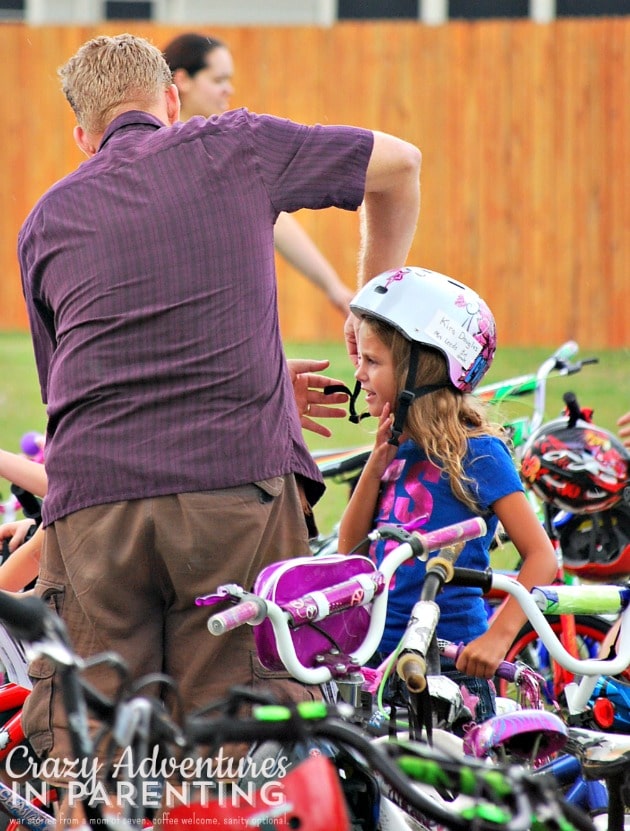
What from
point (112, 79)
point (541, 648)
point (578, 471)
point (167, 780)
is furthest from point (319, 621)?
point (541, 648)

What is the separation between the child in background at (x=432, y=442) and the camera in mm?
3760

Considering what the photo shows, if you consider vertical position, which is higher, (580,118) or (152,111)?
(152,111)

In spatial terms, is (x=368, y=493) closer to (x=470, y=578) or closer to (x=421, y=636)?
(x=470, y=578)

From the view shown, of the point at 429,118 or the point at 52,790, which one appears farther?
the point at 429,118

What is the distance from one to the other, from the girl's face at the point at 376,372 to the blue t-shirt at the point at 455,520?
0.26 meters

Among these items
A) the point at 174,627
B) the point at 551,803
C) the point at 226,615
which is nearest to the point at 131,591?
the point at 174,627

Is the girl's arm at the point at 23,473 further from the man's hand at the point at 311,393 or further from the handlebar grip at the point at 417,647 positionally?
the handlebar grip at the point at 417,647

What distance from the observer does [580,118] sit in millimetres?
15836

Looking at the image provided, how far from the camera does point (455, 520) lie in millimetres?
3805

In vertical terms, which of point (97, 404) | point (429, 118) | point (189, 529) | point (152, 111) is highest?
point (152, 111)

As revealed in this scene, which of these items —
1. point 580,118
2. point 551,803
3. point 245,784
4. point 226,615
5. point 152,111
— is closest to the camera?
point 551,803

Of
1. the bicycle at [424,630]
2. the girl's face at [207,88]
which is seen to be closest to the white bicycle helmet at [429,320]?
the bicycle at [424,630]

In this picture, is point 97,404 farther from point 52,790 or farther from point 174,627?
point 52,790

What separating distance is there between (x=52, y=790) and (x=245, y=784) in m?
1.09
